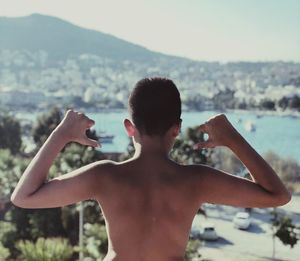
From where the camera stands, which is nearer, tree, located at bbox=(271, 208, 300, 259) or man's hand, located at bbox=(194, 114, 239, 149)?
man's hand, located at bbox=(194, 114, 239, 149)

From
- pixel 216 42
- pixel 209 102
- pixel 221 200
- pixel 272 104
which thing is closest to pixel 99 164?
pixel 221 200

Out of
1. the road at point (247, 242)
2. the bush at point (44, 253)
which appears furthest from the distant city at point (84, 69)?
the bush at point (44, 253)

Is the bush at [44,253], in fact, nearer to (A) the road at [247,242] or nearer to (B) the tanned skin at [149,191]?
(B) the tanned skin at [149,191]

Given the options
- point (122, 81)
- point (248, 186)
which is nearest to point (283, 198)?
point (248, 186)

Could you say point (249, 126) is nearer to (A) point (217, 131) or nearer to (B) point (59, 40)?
(A) point (217, 131)

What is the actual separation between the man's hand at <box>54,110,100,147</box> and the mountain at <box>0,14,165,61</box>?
49.1 metres

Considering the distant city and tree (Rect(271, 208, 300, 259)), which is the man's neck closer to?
tree (Rect(271, 208, 300, 259))

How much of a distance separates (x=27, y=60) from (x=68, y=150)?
44761mm

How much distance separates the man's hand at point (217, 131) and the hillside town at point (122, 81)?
22.2 m

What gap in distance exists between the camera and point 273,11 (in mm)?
54625

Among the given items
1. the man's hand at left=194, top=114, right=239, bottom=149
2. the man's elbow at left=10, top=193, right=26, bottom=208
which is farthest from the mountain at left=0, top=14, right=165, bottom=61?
the man's elbow at left=10, top=193, right=26, bottom=208

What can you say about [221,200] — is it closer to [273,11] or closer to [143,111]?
[143,111]

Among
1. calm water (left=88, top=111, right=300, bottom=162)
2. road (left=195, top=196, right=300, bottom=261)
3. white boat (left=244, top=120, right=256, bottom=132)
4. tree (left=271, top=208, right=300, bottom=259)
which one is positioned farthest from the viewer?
white boat (left=244, top=120, right=256, bottom=132)

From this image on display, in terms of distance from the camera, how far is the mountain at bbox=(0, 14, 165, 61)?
52406 millimetres
